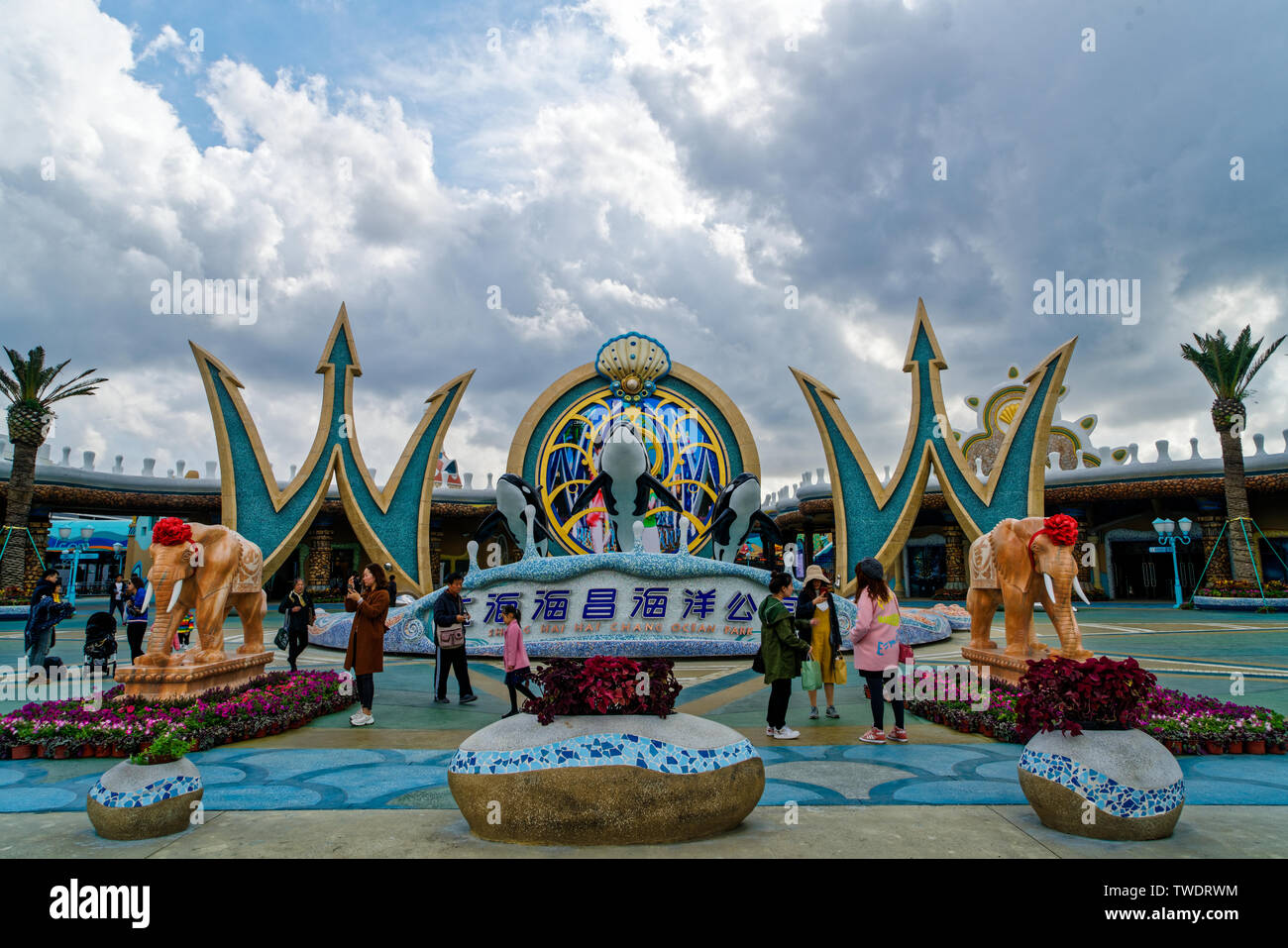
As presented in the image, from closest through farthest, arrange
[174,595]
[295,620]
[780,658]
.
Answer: [780,658] → [174,595] → [295,620]

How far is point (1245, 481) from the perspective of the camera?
87.0ft

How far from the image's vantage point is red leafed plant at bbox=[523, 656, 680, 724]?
4.39 meters

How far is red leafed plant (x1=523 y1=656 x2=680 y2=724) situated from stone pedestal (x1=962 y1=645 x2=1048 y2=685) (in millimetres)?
5225

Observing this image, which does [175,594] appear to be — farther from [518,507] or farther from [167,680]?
[518,507]

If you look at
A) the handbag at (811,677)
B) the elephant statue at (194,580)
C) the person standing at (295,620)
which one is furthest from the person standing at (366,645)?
the handbag at (811,677)

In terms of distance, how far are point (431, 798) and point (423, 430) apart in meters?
14.3

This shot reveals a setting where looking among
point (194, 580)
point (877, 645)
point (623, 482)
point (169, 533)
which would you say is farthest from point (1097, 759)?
point (623, 482)

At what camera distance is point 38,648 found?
400 inches

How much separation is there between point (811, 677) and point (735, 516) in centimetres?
1104

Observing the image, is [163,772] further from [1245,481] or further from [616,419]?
[1245,481]

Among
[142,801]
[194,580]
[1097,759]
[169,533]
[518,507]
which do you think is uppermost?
[518,507]

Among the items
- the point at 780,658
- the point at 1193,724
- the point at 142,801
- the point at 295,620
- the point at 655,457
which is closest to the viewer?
the point at 142,801

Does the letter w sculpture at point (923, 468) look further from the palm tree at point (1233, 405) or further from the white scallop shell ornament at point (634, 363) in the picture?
the palm tree at point (1233, 405)

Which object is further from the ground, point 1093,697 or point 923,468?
point 923,468
